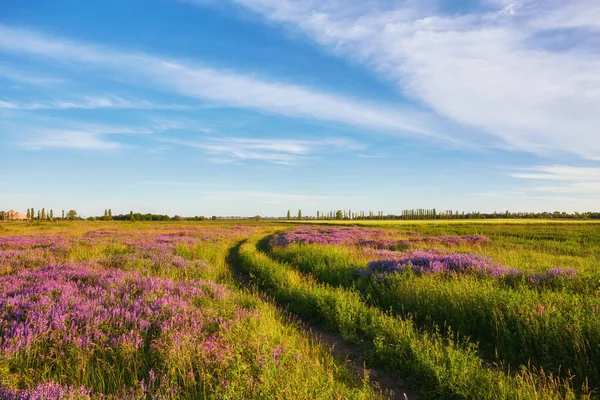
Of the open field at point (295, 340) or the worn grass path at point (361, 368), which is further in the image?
the worn grass path at point (361, 368)

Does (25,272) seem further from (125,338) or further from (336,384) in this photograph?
(336,384)

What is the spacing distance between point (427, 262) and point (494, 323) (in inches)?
189

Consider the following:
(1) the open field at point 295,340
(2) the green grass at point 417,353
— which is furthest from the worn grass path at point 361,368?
(2) the green grass at point 417,353

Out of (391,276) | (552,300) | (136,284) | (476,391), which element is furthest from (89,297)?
(552,300)

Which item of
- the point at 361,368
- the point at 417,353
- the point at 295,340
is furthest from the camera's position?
the point at 295,340

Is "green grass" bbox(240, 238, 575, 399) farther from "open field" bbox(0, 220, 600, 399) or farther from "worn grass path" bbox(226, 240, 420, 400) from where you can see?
"worn grass path" bbox(226, 240, 420, 400)

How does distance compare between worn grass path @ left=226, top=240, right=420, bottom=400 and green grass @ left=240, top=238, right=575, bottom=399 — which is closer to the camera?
green grass @ left=240, top=238, right=575, bottom=399

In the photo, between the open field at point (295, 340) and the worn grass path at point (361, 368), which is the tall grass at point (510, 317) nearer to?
the open field at point (295, 340)

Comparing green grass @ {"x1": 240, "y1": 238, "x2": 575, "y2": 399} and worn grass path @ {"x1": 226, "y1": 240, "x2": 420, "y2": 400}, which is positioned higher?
green grass @ {"x1": 240, "y1": 238, "x2": 575, "y2": 399}

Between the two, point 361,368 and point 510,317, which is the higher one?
point 510,317

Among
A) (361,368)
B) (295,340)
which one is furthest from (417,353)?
(295,340)

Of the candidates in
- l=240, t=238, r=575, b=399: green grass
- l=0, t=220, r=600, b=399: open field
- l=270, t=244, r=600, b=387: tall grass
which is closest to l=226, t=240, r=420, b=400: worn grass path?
l=0, t=220, r=600, b=399: open field

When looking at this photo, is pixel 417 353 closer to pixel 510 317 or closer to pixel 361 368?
pixel 361 368

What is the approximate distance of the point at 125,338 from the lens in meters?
4.45
